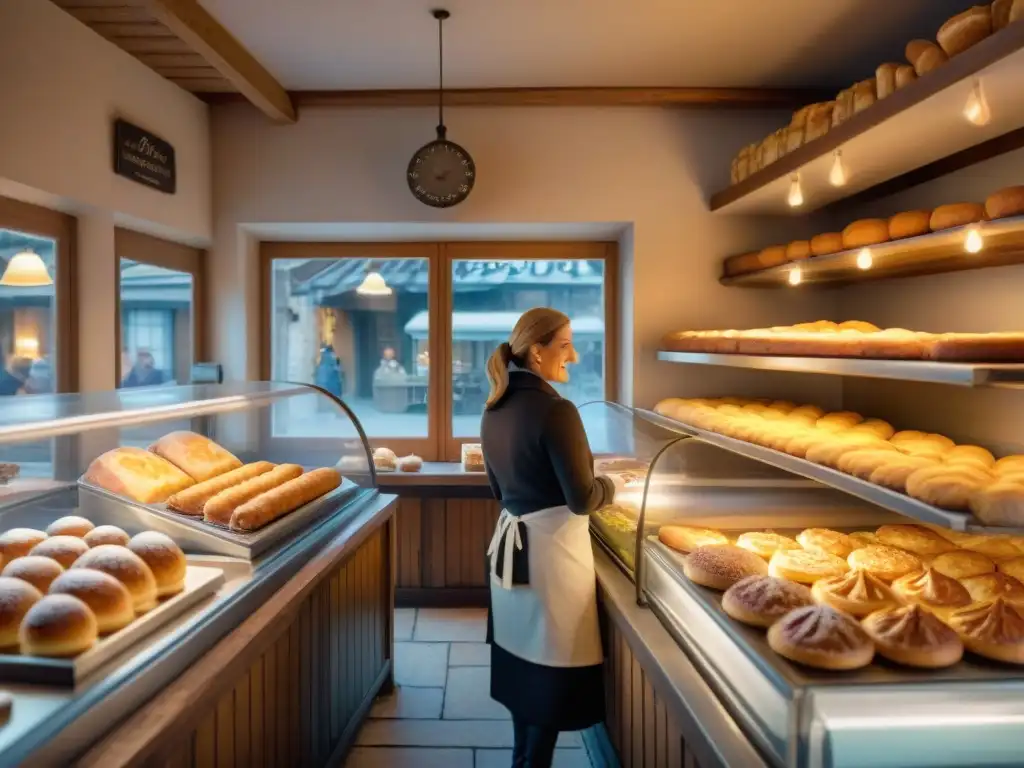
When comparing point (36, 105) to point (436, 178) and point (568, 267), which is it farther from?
point (568, 267)

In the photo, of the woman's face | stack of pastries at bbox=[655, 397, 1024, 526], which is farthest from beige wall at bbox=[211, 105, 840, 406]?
the woman's face

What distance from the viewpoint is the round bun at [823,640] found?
1.44m

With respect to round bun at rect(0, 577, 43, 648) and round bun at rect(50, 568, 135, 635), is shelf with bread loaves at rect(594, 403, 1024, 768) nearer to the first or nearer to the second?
round bun at rect(50, 568, 135, 635)

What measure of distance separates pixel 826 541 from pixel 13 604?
6.73 ft

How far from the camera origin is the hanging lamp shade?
3197mm

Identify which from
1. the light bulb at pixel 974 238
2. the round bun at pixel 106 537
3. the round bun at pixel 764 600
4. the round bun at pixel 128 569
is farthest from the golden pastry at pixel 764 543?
the round bun at pixel 106 537

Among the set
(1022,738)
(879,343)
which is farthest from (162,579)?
(879,343)

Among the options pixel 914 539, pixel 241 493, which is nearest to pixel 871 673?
pixel 914 539

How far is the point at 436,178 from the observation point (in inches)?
169

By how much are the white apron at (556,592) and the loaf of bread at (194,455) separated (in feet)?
3.53

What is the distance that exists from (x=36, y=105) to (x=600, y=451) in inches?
123

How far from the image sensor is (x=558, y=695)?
2570 mm

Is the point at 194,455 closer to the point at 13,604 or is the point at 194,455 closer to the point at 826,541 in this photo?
the point at 13,604

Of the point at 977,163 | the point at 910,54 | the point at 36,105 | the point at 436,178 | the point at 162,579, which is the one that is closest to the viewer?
the point at 162,579
